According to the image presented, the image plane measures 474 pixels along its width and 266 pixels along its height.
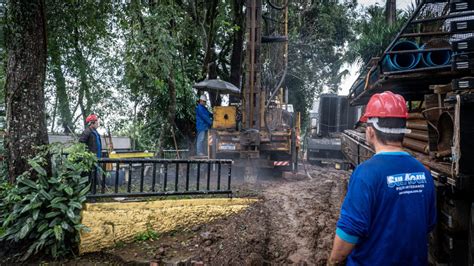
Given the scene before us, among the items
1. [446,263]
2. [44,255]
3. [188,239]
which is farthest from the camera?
[188,239]

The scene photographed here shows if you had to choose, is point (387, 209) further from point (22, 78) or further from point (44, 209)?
point (22, 78)

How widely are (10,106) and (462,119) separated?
5056mm

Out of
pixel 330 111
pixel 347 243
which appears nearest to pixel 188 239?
pixel 347 243

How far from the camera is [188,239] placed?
5.01 metres

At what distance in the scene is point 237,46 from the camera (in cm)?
1424

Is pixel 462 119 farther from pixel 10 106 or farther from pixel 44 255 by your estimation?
pixel 10 106

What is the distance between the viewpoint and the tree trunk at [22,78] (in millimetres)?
4523

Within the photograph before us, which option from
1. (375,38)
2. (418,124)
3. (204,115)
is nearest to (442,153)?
(418,124)

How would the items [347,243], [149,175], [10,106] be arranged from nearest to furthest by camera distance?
[347,243], [10,106], [149,175]

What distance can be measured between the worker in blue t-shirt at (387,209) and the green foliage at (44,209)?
11.5 feet

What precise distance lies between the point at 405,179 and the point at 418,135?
7.75ft

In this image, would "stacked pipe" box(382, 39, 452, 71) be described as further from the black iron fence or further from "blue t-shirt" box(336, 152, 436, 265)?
the black iron fence

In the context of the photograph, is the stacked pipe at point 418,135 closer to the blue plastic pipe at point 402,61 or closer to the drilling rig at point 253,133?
the blue plastic pipe at point 402,61

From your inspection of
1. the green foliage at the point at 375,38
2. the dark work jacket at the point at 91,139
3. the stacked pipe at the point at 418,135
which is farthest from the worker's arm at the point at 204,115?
the green foliage at the point at 375,38
